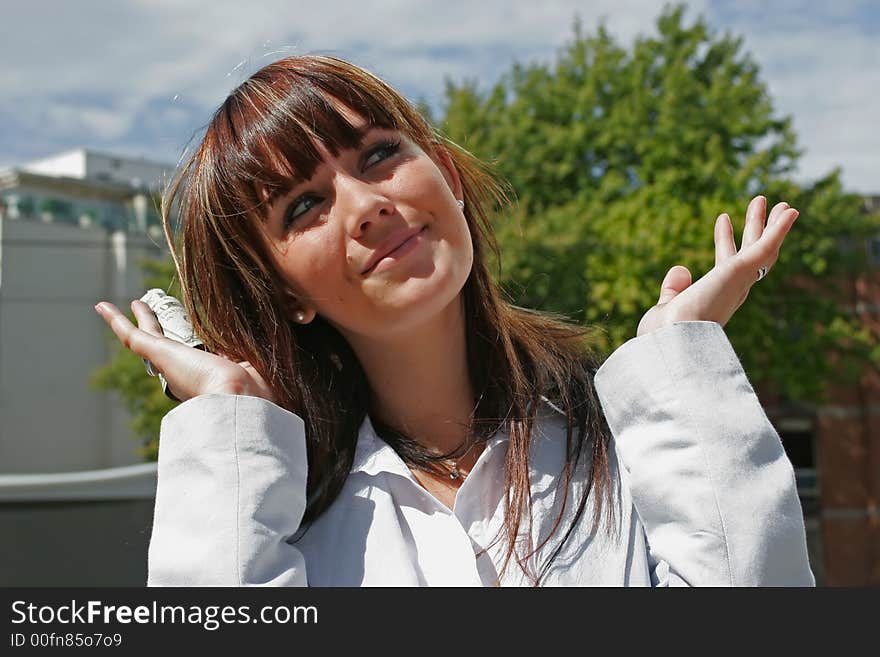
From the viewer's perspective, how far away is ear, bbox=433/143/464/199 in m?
1.23

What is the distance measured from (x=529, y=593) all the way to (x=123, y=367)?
1514cm

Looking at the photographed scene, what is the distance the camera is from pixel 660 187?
1228 centimetres

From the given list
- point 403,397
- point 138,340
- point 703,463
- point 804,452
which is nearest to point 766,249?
point 703,463

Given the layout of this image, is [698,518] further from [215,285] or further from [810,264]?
[810,264]

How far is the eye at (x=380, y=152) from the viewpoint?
3.61ft

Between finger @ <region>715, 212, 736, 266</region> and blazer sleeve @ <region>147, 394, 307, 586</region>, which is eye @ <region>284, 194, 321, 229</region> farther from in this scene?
finger @ <region>715, 212, 736, 266</region>

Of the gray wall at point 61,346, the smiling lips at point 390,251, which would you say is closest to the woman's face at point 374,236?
the smiling lips at point 390,251

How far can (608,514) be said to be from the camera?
1.08m

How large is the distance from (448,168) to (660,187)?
11.6 meters

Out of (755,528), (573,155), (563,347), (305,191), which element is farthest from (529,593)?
(573,155)

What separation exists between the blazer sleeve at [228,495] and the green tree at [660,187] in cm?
1011

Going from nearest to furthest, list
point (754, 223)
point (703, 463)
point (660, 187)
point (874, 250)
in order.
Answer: point (703, 463), point (754, 223), point (660, 187), point (874, 250)

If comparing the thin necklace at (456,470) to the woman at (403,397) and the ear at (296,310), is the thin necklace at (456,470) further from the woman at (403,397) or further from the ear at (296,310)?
the ear at (296,310)

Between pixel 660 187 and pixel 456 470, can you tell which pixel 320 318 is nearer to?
pixel 456 470
